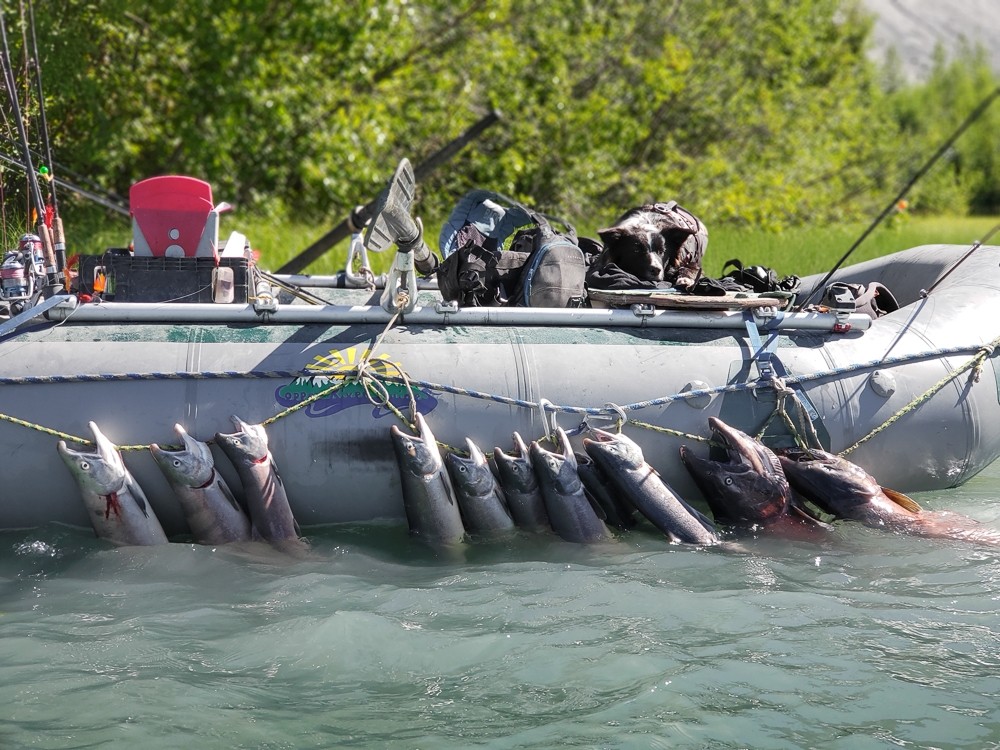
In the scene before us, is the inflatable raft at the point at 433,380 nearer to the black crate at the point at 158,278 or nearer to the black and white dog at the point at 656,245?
the black crate at the point at 158,278

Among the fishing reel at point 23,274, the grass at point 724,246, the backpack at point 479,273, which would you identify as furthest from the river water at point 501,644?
the grass at point 724,246

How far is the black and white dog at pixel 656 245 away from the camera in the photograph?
5465mm

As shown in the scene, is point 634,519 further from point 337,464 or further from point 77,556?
point 77,556

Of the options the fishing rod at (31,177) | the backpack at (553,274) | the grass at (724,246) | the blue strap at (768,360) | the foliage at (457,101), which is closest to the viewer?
the fishing rod at (31,177)

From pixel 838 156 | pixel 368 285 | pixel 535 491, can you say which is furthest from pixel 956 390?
pixel 838 156

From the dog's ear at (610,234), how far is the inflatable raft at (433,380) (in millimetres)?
593

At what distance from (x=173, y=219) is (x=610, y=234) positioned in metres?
2.05

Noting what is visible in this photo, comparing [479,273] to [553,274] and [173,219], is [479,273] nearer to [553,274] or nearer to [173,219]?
[553,274]

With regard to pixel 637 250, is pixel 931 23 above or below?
above

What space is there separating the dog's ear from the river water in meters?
1.62

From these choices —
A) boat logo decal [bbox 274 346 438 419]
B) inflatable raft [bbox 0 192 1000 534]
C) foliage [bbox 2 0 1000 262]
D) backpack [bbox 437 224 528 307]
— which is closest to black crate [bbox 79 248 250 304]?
inflatable raft [bbox 0 192 1000 534]

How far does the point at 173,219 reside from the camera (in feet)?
15.9

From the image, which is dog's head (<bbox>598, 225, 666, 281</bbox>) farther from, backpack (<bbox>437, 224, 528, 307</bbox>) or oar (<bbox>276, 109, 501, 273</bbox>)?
oar (<bbox>276, 109, 501, 273</bbox>)

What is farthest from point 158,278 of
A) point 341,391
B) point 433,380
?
point 433,380
